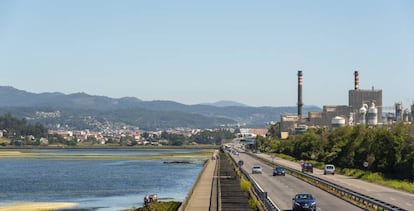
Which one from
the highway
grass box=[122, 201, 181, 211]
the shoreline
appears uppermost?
the highway

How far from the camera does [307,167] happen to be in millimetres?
109562

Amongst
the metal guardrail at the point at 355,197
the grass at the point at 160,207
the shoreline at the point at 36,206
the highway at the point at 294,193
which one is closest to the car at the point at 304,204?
the highway at the point at 294,193

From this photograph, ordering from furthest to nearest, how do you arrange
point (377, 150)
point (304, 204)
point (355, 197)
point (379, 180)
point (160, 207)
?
point (377, 150) → point (379, 180) → point (160, 207) → point (355, 197) → point (304, 204)

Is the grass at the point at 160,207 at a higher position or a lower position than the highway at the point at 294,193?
lower

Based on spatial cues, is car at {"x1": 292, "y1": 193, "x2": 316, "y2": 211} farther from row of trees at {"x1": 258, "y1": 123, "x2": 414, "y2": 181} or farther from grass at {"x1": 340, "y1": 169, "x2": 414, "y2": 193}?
row of trees at {"x1": 258, "y1": 123, "x2": 414, "y2": 181}

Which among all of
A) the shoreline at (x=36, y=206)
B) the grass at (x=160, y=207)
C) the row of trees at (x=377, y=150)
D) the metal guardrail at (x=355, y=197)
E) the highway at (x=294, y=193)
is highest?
the row of trees at (x=377, y=150)

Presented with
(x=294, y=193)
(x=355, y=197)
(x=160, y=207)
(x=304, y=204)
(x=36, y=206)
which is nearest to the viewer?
(x=304, y=204)

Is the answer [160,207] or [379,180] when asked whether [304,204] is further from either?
[379,180]

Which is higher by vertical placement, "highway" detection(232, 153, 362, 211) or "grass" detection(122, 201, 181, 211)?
"highway" detection(232, 153, 362, 211)

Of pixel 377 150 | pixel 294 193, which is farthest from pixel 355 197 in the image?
pixel 377 150

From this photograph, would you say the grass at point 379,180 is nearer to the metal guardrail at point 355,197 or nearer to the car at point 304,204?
the metal guardrail at point 355,197

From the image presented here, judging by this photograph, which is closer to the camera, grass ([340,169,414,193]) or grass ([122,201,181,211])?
grass ([122,201,181,211])

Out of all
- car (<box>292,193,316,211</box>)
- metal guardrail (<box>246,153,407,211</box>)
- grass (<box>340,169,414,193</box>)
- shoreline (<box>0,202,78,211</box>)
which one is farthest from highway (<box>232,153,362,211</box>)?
shoreline (<box>0,202,78,211</box>)

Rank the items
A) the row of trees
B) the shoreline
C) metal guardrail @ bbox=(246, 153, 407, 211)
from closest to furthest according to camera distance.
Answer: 1. metal guardrail @ bbox=(246, 153, 407, 211)
2. the shoreline
3. the row of trees
